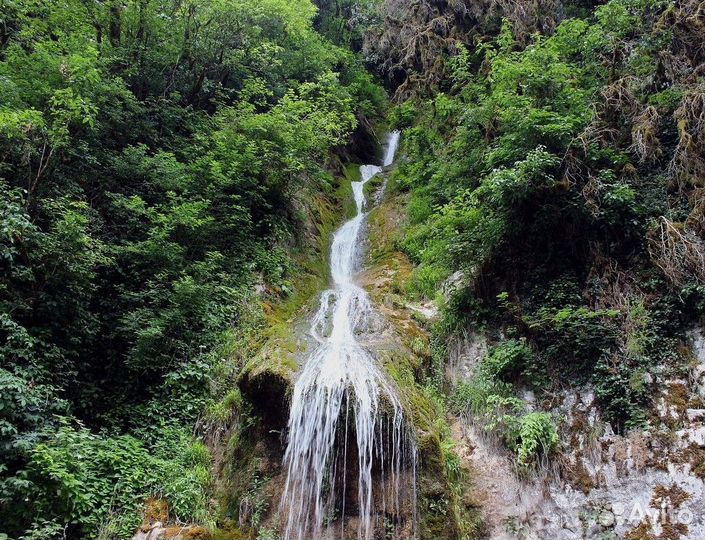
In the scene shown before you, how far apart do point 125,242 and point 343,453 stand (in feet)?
18.1

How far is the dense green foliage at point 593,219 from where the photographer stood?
619 cm

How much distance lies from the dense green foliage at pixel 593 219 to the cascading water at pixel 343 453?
1.95 m

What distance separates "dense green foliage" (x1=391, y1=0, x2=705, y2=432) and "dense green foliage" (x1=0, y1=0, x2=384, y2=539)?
4448 millimetres

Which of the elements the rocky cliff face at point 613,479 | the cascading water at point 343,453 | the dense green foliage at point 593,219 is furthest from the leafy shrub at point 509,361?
the cascading water at point 343,453

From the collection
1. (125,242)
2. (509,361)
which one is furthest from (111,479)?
(509,361)

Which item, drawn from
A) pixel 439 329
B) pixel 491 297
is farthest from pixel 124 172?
pixel 491 297

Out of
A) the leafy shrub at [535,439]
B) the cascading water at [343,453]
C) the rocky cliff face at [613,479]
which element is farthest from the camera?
the leafy shrub at [535,439]

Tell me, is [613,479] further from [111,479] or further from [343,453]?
[111,479]

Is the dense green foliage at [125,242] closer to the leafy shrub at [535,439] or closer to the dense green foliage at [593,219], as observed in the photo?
the leafy shrub at [535,439]

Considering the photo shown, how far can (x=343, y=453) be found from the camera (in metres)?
5.61

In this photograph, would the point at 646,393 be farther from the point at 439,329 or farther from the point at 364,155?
the point at 364,155

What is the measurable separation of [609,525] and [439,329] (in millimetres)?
→ 4064

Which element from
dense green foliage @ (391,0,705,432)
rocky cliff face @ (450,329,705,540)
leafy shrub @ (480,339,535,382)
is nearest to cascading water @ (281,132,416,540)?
rocky cliff face @ (450,329,705,540)

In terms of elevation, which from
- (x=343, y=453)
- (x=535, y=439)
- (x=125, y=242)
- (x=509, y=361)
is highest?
(x=125, y=242)
